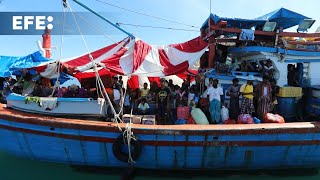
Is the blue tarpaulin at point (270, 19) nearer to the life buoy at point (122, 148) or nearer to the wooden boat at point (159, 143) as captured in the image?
the wooden boat at point (159, 143)

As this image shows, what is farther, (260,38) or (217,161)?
(260,38)

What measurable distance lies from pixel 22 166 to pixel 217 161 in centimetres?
459

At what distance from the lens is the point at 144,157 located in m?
6.41

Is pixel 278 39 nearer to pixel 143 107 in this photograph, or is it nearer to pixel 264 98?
pixel 264 98

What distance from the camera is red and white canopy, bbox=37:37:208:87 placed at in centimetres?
719

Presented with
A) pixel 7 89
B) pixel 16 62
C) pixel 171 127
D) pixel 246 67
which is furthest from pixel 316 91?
pixel 16 62

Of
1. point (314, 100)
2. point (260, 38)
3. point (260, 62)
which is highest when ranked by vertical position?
point (260, 38)

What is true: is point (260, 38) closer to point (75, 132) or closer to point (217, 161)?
point (217, 161)

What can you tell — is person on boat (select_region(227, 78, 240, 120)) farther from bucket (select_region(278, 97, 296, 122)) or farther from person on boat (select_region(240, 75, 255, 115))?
bucket (select_region(278, 97, 296, 122))

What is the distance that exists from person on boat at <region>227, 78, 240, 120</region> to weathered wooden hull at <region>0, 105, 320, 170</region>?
83 cm

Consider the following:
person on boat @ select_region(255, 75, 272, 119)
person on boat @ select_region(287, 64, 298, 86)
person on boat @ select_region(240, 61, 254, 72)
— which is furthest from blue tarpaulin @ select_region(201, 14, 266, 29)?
person on boat @ select_region(255, 75, 272, 119)

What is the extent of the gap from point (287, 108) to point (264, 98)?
36.7 inches

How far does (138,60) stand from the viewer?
288 inches

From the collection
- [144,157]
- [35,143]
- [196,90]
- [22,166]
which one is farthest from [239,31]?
[22,166]
